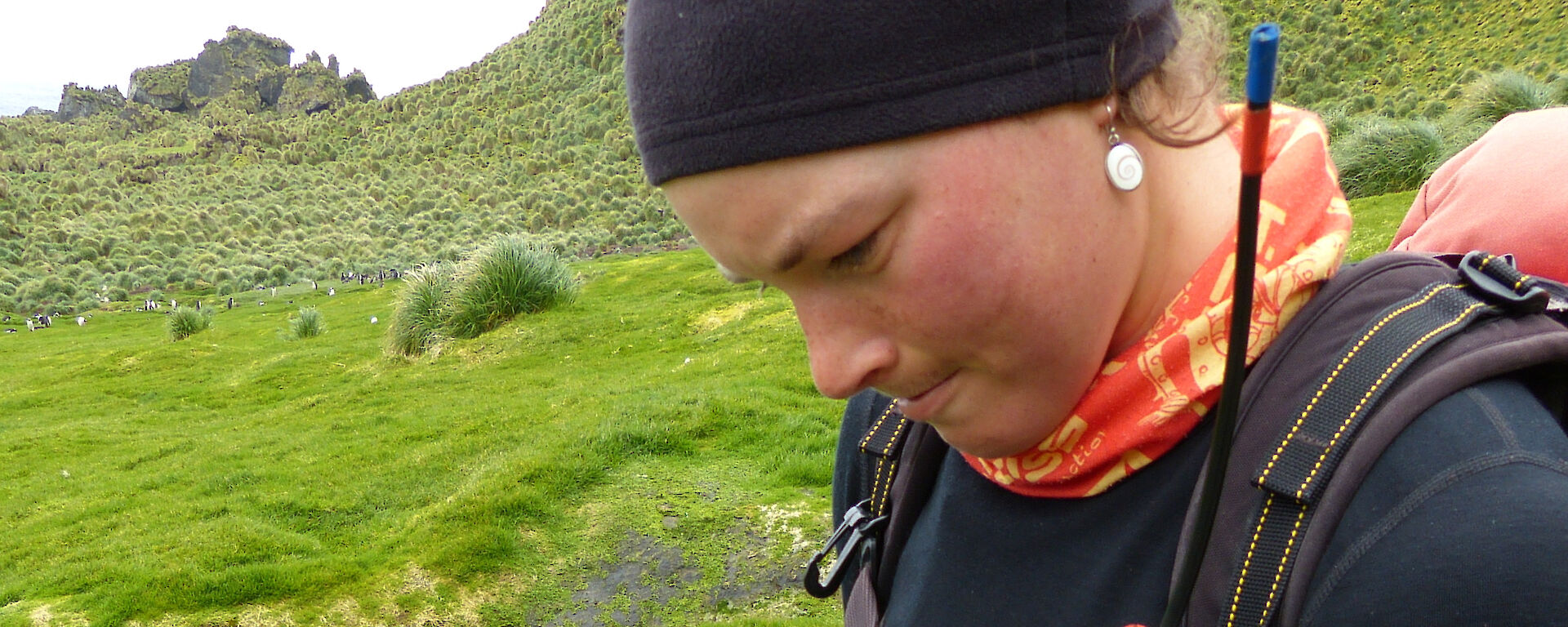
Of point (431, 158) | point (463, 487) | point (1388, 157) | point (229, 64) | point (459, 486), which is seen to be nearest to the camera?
point (463, 487)

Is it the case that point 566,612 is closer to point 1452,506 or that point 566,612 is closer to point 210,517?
point 210,517

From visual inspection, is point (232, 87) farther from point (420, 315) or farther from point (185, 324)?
point (420, 315)

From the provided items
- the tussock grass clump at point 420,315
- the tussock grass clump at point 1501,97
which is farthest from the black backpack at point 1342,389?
the tussock grass clump at point 420,315

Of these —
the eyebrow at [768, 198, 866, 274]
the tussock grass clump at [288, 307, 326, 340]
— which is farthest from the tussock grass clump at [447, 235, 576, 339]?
the eyebrow at [768, 198, 866, 274]

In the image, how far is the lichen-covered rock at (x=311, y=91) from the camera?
68.9m

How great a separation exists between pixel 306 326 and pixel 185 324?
3619mm

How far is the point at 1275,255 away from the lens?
3.22 feet

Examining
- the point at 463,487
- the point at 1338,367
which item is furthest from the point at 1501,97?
the point at 1338,367

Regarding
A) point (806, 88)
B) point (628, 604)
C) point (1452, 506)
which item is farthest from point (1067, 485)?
point (628, 604)

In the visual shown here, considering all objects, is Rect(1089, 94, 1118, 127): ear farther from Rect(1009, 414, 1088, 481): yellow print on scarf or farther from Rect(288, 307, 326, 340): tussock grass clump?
Rect(288, 307, 326, 340): tussock grass clump

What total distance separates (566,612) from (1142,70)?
15.3 feet

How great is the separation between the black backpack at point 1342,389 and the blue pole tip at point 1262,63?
31 cm

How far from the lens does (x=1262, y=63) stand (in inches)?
26.7

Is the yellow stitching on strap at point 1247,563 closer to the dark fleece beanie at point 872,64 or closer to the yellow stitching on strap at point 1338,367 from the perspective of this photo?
the yellow stitching on strap at point 1338,367
